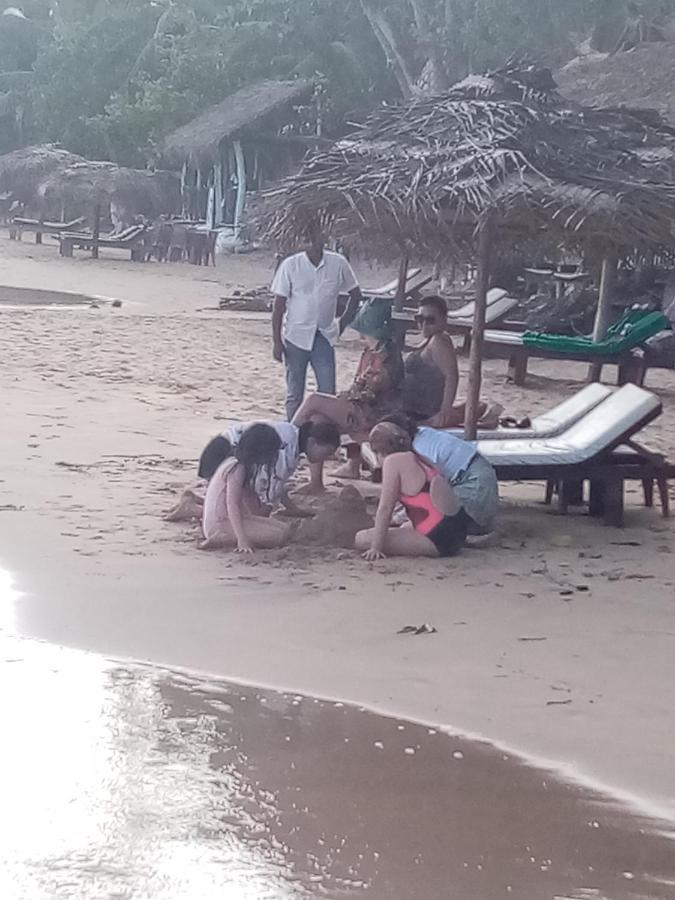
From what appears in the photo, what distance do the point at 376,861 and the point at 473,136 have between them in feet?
15.8

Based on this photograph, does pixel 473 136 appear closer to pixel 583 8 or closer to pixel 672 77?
pixel 672 77

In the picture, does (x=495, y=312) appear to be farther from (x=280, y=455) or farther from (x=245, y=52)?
(x=245, y=52)

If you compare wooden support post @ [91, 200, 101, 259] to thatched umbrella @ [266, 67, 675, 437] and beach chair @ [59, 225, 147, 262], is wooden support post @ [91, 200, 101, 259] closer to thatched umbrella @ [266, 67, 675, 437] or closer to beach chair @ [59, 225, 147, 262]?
beach chair @ [59, 225, 147, 262]

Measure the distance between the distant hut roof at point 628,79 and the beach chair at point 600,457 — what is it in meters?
13.2

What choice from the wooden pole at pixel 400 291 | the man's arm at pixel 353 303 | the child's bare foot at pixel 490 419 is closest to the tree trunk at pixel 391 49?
the wooden pole at pixel 400 291

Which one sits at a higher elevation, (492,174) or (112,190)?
(112,190)

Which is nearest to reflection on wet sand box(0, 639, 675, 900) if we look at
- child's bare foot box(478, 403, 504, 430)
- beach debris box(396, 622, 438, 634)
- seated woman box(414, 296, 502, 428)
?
beach debris box(396, 622, 438, 634)

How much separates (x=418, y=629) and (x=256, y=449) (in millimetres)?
1454

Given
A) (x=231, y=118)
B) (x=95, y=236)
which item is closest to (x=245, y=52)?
(x=231, y=118)

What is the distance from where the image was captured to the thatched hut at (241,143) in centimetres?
2983

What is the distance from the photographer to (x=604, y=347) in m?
11.8

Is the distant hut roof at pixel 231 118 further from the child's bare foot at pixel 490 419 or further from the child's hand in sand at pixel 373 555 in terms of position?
the child's hand in sand at pixel 373 555

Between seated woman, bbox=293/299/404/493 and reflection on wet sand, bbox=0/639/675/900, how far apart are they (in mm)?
2966

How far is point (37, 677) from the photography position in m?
4.61
